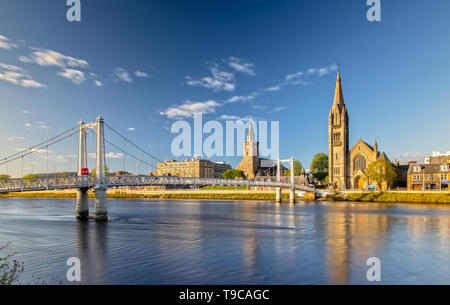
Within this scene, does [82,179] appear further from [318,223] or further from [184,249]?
[318,223]

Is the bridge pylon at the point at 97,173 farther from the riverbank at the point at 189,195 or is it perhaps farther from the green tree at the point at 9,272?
the riverbank at the point at 189,195

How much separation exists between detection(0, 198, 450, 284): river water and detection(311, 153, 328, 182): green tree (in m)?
84.0

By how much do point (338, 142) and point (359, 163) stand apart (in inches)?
435

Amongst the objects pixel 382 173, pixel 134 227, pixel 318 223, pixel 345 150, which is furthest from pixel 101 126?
pixel 345 150

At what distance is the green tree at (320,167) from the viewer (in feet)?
413

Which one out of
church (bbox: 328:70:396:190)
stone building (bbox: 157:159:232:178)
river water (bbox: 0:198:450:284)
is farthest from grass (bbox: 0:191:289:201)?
river water (bbox: 0:198:450:284)

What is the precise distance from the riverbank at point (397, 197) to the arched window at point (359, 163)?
17936 millimetres

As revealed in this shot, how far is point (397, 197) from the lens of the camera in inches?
3127

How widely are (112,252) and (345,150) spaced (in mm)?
99575

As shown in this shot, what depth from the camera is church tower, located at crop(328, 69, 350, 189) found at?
357ft
